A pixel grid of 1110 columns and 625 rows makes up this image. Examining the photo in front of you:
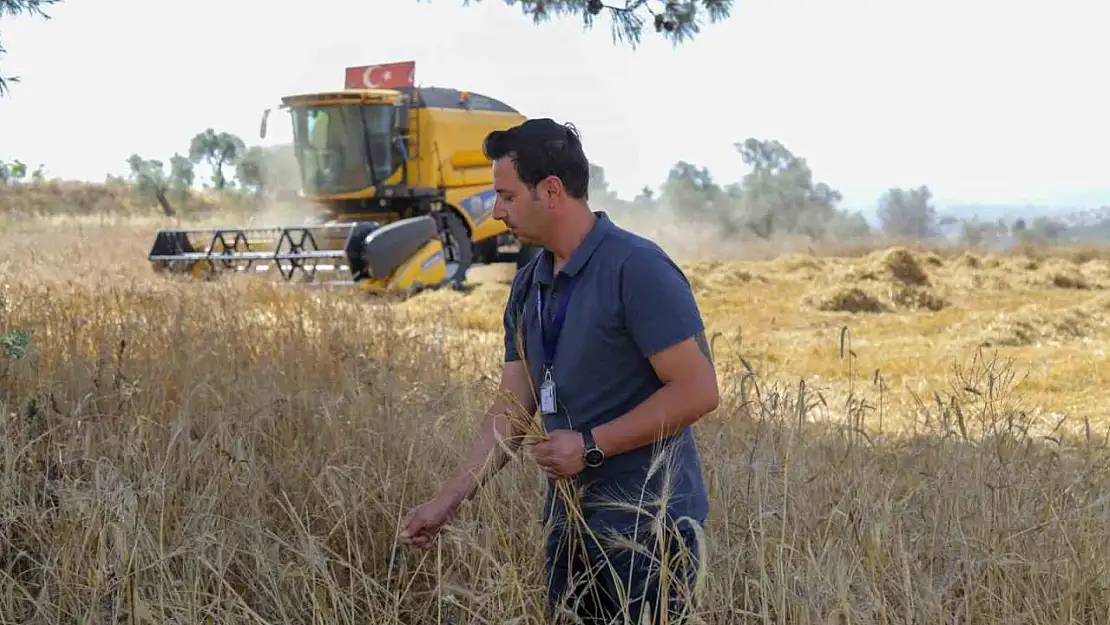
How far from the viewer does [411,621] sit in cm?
312

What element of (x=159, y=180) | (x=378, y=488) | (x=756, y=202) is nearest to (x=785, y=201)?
(x=756, y=202)

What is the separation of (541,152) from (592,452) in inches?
25.4

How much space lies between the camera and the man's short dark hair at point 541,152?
242 centimetres

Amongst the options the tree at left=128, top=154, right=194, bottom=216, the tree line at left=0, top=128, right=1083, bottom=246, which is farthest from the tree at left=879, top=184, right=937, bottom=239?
the tree at left=128, top=154, right=194, bottom=216

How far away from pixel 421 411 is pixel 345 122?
12640 mm

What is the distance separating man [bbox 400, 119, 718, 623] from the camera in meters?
2.35

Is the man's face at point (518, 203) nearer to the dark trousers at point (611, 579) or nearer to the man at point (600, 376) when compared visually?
the man at point (600, 376)

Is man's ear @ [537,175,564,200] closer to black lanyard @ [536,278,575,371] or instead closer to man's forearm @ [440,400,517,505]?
black lanyard @ [536,278,575,371]

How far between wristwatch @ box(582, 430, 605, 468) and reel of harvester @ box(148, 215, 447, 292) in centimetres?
1108

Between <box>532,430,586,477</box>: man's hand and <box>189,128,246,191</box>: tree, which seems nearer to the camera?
<box>532,430,586,477</box>: man's hand

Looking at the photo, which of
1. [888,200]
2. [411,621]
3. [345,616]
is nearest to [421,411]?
[411,621]

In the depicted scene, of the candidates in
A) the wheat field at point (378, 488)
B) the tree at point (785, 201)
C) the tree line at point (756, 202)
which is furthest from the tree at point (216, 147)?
the wheat field at point (378, 488)

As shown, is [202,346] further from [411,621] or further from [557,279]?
[557,279]

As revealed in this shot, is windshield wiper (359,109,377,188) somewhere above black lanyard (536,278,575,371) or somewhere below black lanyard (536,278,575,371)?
above
